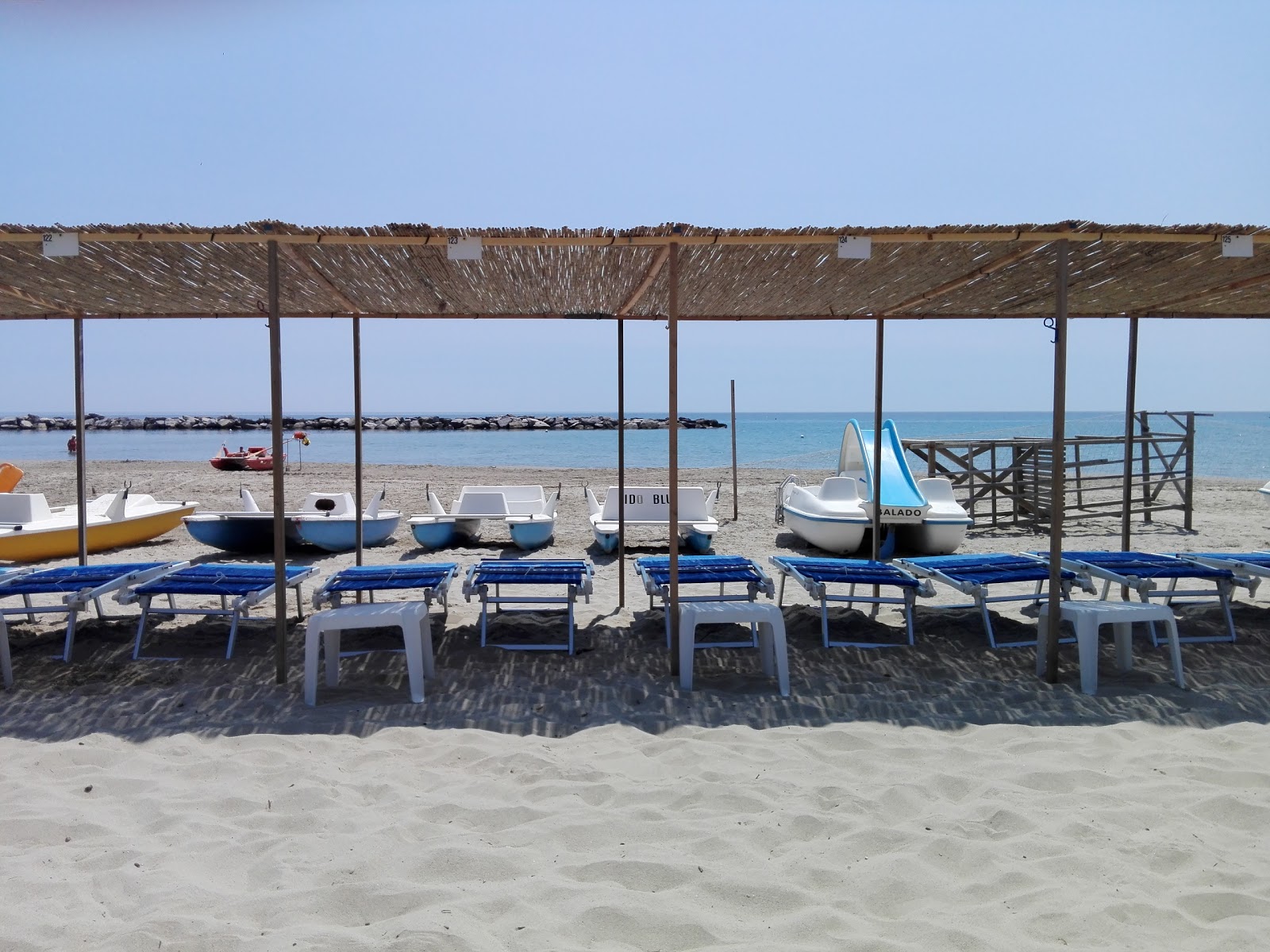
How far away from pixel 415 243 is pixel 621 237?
3.70ft

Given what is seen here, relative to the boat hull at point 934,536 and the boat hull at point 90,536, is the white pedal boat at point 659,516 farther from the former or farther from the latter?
the boat hull at point 90,536

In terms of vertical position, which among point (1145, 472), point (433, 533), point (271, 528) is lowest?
point (433, 533)

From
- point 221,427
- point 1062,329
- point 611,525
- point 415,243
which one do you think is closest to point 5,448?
point 221,427

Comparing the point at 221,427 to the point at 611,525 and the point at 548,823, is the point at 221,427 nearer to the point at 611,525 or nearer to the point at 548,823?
the point at 611,525

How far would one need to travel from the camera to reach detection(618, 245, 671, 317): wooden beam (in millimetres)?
4738

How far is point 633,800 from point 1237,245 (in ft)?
14.2

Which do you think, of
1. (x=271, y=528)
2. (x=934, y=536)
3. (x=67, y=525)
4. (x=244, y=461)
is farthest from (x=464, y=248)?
(x=244, y=461)

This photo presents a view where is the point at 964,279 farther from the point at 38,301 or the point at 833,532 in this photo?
the point at 38,301

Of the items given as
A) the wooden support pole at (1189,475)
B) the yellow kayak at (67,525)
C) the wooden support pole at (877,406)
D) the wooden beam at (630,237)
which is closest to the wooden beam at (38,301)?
the wooden beam at (630,237)

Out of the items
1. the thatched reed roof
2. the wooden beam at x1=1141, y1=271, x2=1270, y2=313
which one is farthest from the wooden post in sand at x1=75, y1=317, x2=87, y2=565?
the wooden beam at x1=1141, y1=271, x2=1270, y2=313

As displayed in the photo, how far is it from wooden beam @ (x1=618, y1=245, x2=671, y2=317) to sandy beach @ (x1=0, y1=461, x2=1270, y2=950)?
7.91ft

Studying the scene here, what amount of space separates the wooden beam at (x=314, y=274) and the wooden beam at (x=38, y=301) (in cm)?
213

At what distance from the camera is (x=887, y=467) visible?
385 inches

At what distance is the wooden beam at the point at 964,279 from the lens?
480cm
